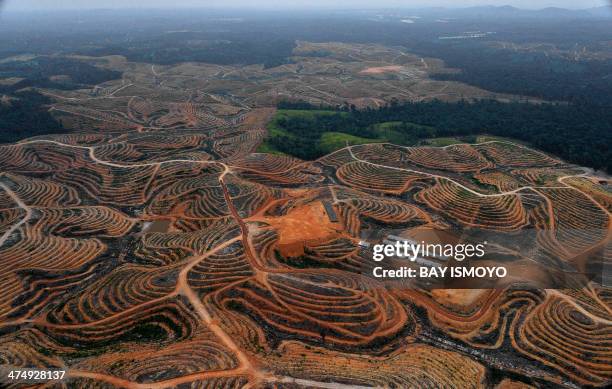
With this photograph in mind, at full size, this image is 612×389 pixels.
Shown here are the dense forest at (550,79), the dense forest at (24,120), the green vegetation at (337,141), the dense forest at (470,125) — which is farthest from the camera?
the dense forest at (550,79)

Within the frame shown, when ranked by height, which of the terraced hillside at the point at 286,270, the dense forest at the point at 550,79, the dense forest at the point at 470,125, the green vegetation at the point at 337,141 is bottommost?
the terraced hillside at the point at 286,270

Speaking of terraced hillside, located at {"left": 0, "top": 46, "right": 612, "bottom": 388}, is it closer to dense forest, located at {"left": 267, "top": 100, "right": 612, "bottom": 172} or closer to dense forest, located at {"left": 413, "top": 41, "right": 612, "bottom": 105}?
dense forest, located at {"left": 267, "top": 100, "right": 612, "bottom": 172}

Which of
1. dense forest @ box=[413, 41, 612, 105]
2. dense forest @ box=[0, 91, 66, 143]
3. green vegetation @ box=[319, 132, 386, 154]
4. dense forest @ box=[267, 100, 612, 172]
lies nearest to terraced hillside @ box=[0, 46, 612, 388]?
green vegetation @ box=[319, 132, 386, 154]

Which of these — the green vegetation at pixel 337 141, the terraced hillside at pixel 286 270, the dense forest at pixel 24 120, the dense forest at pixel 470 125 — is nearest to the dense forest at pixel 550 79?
the dense forest at pixel 470 125

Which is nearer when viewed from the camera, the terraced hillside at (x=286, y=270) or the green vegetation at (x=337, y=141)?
the terraced hillside at (x=286, y=270)

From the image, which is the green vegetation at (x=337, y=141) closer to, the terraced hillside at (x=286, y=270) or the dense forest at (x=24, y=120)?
the terraced hillside at (x=286, y=270)

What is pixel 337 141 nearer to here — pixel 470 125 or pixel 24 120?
pixel 470 125

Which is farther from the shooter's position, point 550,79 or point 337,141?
point 550,79

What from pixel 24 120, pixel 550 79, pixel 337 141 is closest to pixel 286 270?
pixel 337 141
